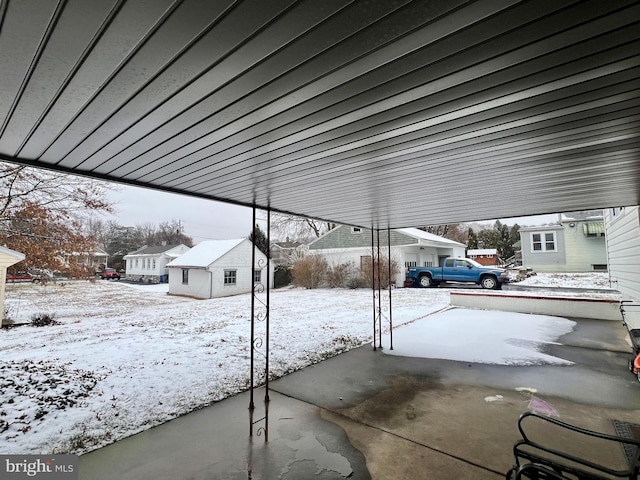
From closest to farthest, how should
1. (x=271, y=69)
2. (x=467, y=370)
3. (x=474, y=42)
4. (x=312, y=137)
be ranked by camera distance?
(x=474, y=42) → (x=271, y=69) → (x=312, y=137) → (x=467, y=370)

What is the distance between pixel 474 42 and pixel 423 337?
6.36 metres

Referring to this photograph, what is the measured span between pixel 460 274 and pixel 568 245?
8009mm

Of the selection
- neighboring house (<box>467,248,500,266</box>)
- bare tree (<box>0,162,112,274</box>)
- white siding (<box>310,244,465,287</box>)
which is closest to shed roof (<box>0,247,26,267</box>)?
bare tree (<box>0,162,112,274</box>)

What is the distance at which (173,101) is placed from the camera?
175cm

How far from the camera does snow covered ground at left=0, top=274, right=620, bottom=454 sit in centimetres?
325

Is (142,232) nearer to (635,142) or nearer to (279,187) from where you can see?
(279,187)

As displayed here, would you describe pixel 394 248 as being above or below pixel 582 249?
above

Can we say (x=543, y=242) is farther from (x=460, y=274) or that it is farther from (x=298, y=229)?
(x=298, y=229)

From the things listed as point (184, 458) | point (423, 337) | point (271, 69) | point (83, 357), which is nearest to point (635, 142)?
point (271, 69)

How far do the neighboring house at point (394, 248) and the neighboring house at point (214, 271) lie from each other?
193 inches

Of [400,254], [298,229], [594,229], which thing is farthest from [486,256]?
[298,229]

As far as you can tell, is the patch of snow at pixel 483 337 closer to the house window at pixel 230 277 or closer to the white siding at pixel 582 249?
the house window at pixel 230 277

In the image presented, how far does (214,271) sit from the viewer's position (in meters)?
16.9

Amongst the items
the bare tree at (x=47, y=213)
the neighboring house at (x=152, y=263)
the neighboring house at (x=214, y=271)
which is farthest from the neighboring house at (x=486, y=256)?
the bare tree at (x=47, y=213)
